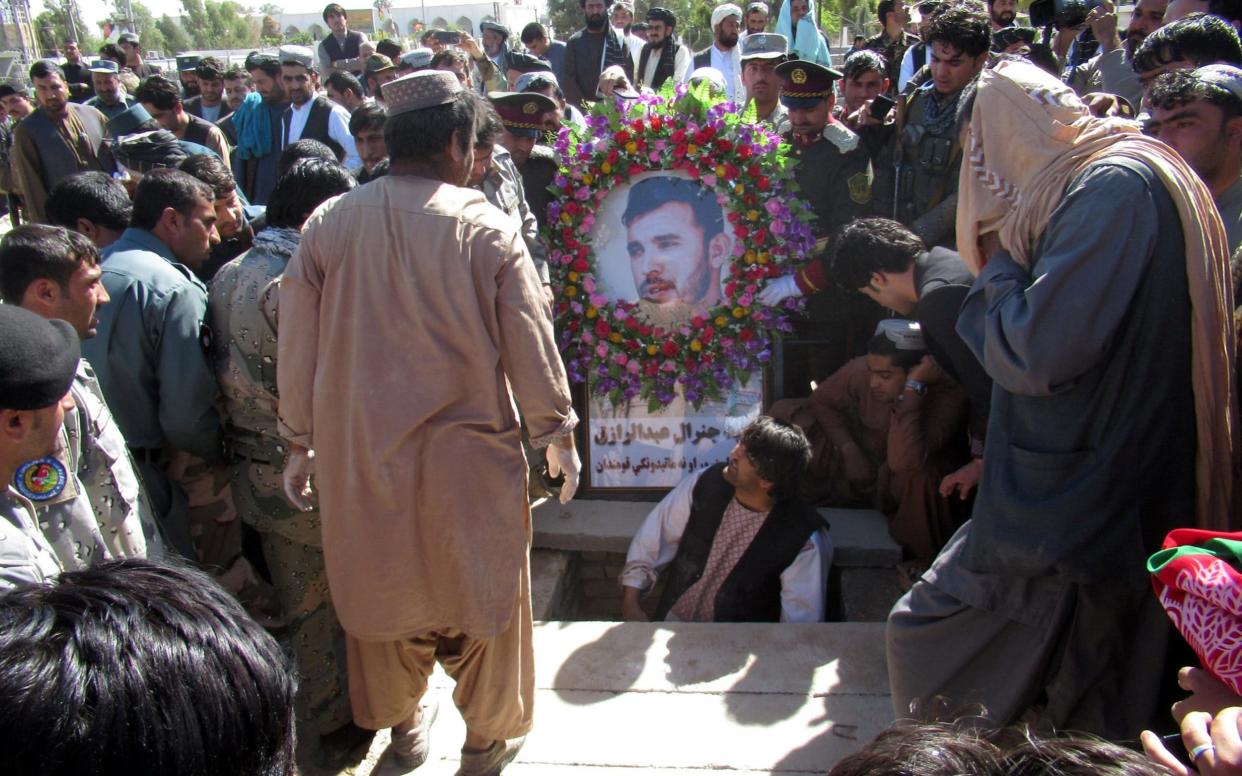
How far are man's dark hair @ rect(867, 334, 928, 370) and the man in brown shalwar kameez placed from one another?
177 cm

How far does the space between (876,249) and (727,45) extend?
539 centimetres

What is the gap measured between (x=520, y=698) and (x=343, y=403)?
3.37 ft

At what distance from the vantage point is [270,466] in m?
3.00

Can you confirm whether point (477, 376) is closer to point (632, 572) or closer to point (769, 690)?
point (769, 690)

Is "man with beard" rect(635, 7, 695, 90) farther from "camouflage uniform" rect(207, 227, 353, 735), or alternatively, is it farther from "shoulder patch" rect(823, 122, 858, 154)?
"camouflage uniform" rect(207, 227, 353, 735)

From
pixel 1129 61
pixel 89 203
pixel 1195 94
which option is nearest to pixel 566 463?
pixel 1195 94

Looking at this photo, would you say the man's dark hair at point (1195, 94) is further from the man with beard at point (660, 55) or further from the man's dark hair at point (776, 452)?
the man with beard at point (660, 55)

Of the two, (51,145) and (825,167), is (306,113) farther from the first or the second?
(825,167)

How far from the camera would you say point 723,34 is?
25.7 ft

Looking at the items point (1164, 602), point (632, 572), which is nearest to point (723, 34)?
point (632, 572)

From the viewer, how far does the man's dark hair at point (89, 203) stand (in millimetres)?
3537

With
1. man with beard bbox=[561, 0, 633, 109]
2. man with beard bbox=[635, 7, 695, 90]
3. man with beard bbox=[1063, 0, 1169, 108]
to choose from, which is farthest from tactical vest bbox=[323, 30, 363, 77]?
man with beard bbox=[1063, 0, 1169, 108]

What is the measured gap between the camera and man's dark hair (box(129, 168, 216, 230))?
3.22 metres

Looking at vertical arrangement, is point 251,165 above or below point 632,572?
above
